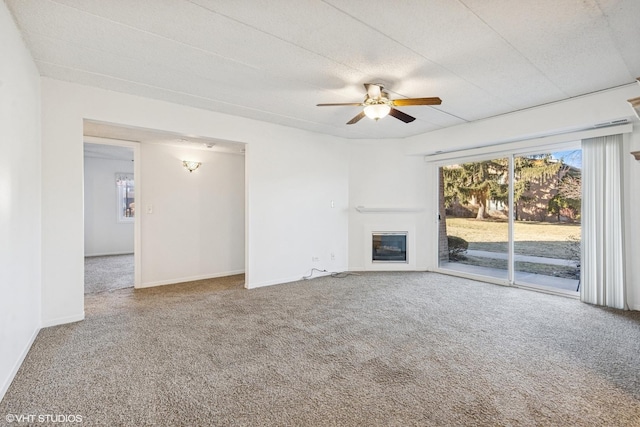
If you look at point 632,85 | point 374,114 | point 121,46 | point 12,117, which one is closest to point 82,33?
point 121,46

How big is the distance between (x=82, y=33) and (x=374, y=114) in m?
2.59

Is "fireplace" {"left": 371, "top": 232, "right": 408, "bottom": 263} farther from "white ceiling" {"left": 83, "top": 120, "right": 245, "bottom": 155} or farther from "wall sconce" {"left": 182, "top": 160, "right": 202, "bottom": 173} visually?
"wall sconce" {"left": 182, "top": 160, "right": 202, "bottom": 173}

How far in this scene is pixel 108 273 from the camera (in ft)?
18.0

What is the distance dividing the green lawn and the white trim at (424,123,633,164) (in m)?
1.09

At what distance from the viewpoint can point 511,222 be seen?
15.4 feet

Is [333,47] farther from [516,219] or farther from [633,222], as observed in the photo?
[633,222]

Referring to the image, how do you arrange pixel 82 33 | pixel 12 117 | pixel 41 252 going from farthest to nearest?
pixel 41 252 → pixel 82 33 → pixel 12 117

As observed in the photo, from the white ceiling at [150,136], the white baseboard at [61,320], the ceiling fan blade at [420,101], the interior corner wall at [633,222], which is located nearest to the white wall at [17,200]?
the white baseboard at [61,320]

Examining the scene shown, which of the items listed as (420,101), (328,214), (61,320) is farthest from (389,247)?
(61,320)

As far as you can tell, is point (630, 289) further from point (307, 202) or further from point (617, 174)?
point (307, 202)

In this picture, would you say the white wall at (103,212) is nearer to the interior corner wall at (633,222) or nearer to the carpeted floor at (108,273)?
the carpeted floor at (108,273)

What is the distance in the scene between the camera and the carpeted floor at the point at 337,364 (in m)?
1.78

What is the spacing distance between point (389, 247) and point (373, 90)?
3.43m

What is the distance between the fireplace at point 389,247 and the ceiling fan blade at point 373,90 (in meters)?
3.12
